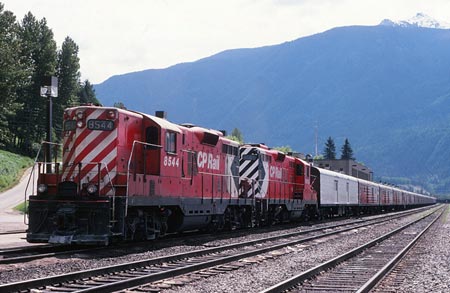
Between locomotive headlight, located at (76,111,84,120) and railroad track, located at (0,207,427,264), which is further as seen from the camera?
locomotive headlight, located at (76,111,84,120)

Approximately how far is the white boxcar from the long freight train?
44.3 feet

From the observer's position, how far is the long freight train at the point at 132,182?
542 inches

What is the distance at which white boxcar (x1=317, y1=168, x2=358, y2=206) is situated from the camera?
3619 centimetres

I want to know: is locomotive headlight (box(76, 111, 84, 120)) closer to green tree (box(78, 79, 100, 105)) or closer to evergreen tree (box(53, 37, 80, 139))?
evergreen tree (box(53, 37, 80, 139))

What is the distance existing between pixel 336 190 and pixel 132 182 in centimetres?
2704

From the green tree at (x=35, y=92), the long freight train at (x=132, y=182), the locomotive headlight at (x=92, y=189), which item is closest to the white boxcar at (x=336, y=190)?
the long freight train at (x=132, y=182)

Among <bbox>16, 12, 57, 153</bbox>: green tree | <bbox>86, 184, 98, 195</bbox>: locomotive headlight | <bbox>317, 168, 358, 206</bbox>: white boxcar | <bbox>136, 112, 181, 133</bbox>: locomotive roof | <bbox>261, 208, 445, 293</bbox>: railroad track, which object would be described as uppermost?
<bbox>16, 12, 57, 153</bbox>: green tree

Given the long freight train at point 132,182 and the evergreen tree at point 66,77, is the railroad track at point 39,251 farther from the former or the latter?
the evergreen tree at point 66,77

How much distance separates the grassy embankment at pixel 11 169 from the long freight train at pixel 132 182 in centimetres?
3431

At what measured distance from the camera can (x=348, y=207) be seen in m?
45.4

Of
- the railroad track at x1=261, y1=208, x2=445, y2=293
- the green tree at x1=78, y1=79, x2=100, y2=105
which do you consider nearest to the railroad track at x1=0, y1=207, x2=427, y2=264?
the railroad track at x1=261, y1=208, x2=445, y2=293

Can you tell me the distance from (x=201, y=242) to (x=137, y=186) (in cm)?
361

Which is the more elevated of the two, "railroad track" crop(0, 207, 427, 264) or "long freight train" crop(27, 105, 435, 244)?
"long freight train" crop(27, 105, 435, 244)

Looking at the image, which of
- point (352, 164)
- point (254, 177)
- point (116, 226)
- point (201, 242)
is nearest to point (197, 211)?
point (201, 242)
